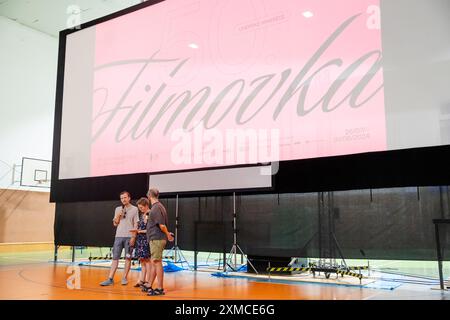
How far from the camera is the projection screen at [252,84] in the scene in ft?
17.7

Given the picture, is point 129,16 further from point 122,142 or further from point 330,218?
point 330,218

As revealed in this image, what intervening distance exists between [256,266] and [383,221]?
2.01 meters

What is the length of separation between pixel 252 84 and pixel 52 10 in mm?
8905

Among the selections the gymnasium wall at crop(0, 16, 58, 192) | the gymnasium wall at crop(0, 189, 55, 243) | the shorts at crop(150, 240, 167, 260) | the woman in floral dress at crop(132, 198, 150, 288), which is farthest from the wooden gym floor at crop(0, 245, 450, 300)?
the gymnasium wall at crop(0, 16, 58, 192)

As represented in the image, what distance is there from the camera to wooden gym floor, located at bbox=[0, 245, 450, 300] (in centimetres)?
460

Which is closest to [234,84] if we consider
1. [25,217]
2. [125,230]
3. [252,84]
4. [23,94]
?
[252,84]

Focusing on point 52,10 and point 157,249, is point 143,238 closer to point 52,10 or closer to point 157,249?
point 157,249

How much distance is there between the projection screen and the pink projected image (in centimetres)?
2

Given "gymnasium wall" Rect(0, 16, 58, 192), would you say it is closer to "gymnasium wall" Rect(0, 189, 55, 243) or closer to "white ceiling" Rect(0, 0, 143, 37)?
"gymnasium wall" Rect(0, 189, 55, 243)

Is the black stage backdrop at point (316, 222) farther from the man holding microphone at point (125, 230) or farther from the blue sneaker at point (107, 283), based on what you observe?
the blue sneaker at point (107, 283)

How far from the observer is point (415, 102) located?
528 cm

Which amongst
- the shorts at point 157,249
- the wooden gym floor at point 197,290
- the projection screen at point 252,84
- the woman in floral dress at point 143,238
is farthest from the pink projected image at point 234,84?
the shorts at point 157,249

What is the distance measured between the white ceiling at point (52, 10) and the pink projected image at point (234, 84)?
3890mm
